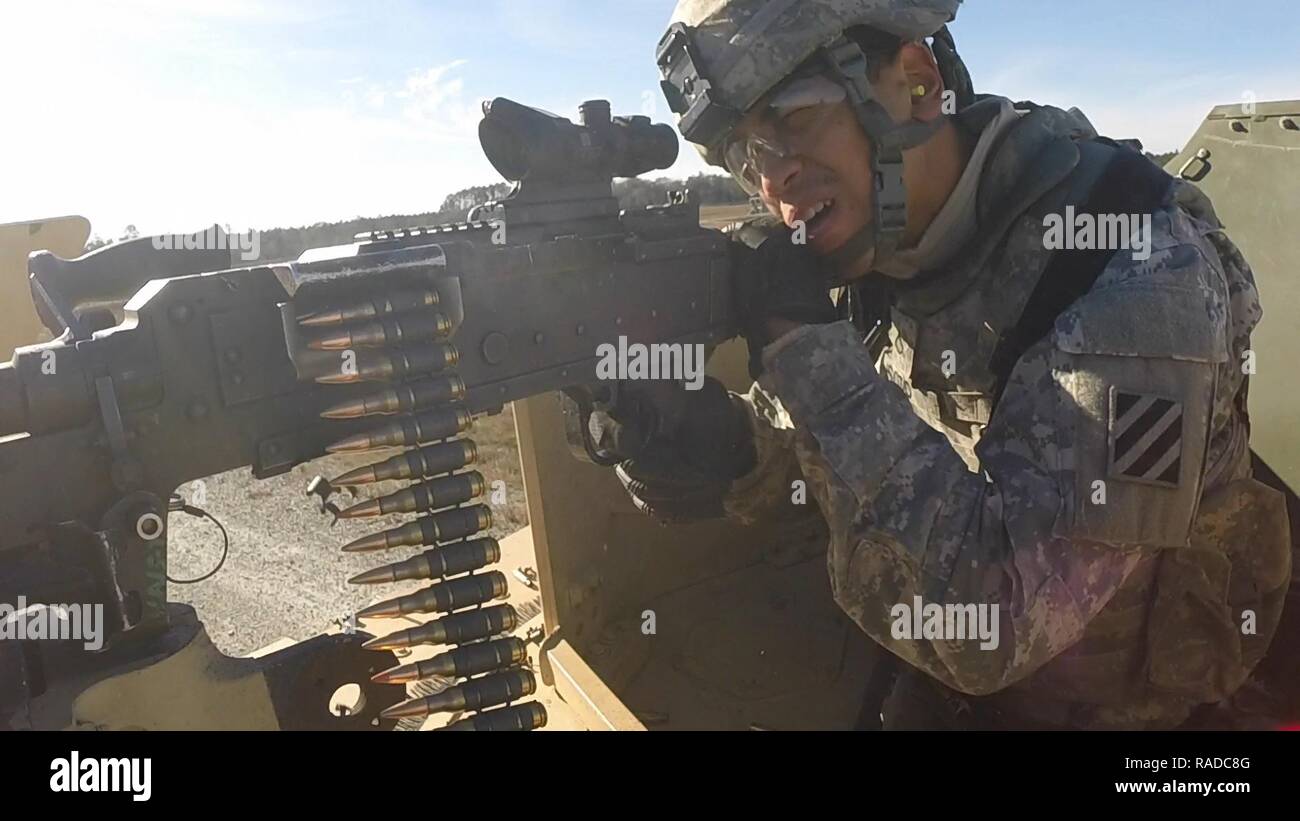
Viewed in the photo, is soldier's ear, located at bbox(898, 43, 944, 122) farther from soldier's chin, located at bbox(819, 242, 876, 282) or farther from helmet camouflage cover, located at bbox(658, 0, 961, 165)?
soldier's chin, located at bbox(819, 242, 876, 282)

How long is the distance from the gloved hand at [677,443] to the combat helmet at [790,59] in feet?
2.05

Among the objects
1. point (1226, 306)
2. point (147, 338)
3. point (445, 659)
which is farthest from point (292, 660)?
point (1226, 306)

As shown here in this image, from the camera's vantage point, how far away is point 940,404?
2863 millimetres

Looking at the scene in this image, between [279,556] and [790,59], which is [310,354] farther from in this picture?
[279,556]

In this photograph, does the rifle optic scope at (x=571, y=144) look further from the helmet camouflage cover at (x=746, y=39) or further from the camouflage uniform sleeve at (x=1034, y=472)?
the camouflage uniform sleeve at (x=1034, y=472)

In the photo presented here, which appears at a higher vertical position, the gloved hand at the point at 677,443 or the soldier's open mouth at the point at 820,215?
the soldier's open mouth at the point at 820,215

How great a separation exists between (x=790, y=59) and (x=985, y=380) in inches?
42.2

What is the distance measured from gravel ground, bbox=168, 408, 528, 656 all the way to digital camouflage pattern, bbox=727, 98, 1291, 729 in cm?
337

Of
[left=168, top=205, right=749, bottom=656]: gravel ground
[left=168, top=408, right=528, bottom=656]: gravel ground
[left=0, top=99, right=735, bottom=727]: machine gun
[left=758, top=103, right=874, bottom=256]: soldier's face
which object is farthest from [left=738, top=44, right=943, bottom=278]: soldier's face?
[left=168, top=408, right=528, bottom=656]: gravel ground

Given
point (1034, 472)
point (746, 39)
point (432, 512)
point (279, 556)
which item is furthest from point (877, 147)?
point (279, 556)

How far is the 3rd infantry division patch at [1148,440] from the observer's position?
2.00 meters

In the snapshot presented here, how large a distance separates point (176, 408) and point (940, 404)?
7.14 ft

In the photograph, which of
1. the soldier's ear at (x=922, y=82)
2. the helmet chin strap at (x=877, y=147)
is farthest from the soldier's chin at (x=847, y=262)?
the soldier's ear at (x=922, y=82)

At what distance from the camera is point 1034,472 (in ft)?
6.93
